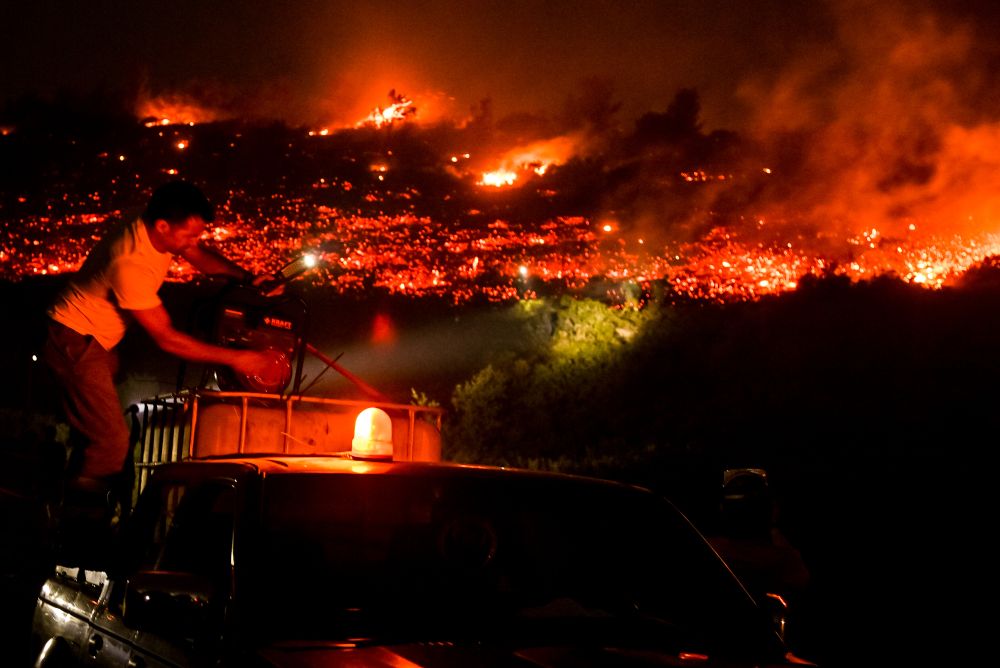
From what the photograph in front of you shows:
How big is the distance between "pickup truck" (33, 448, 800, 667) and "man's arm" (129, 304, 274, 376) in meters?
1.81

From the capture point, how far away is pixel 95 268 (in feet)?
20.4

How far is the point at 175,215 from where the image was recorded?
6203 mm

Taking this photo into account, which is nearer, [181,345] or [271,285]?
[181,345]

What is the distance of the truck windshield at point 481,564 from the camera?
339cm

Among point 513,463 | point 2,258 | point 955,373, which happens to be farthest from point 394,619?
point 2,258

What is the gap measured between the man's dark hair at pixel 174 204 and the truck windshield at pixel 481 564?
2.97 m

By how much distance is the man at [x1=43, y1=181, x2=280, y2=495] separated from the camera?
20.2 feet

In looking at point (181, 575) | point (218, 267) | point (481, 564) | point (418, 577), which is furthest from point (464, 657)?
point (218, 267)

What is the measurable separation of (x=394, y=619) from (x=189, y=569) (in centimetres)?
→ 103

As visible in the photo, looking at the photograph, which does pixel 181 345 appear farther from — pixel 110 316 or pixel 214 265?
pixel 214 265

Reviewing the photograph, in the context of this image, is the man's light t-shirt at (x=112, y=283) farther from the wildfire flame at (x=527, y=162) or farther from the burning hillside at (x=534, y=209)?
the wildfire flame at (x=527, y=162)

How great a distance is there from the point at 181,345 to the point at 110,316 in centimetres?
45

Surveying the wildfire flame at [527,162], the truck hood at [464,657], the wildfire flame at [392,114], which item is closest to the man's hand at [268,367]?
the truck hood at [464,657]

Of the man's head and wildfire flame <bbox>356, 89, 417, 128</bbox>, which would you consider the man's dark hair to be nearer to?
the man's head
